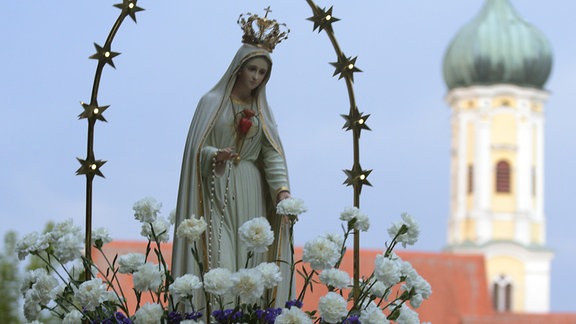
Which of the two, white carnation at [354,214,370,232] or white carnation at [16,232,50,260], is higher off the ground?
white carnation at [354,214,370,232]

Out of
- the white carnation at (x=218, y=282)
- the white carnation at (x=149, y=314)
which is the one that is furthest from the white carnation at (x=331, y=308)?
the white carnation at (x=149, y=314)

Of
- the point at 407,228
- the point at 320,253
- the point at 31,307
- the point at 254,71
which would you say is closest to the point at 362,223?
the point at 407,228

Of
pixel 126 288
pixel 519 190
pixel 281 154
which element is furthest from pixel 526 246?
Answer: pixel 281 154

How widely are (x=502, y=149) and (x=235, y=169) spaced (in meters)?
67.7

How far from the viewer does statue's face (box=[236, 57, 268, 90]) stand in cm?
984

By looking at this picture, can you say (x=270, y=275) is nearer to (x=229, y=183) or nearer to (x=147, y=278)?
(x=147, y=278)

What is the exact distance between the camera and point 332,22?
390 inches

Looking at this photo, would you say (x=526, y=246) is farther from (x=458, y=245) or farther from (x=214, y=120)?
(x=214, y=120)

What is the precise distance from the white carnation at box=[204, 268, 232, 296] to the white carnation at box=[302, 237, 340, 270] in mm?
577

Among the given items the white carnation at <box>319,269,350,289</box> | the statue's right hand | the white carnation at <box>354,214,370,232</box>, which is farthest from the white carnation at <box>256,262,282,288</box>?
the statue's right hand

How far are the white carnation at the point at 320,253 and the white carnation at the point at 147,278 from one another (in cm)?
71

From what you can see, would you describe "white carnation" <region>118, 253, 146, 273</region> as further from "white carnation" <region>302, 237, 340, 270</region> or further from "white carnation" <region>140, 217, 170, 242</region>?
"white carnation" <region>302, 237, 340, 270</region>

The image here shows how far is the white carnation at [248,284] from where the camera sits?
305 inches

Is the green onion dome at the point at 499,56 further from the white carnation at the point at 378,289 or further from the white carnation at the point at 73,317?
the white carnation at the point at 73,317
